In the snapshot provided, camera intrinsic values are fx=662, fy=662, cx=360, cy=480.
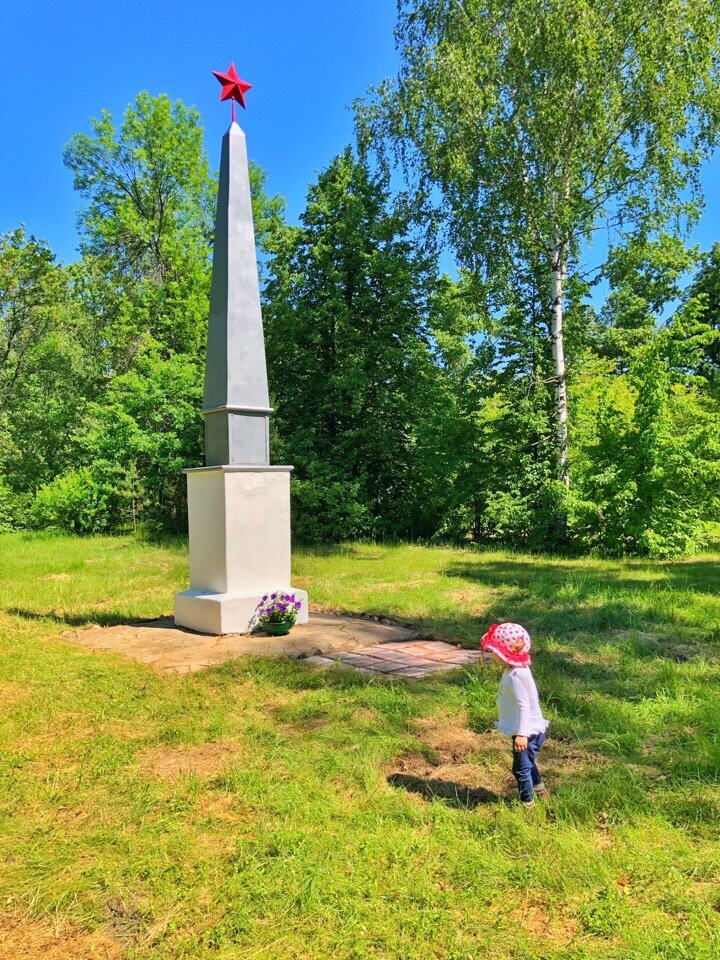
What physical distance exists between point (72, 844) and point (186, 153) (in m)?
24.8

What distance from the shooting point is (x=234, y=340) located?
6.52 meters

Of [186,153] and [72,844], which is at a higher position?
[186,153]

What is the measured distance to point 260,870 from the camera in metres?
2.47

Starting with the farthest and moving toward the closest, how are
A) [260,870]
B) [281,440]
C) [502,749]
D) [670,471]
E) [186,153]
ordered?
[186,153]
[281,440]
[670,471]
[502,749]
[260,870]

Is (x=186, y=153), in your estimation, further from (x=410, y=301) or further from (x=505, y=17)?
(x=505, y=17)

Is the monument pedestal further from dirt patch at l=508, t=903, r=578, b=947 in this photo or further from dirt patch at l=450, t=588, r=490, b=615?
dirt patch at l=508, t=903, r=578, b=947

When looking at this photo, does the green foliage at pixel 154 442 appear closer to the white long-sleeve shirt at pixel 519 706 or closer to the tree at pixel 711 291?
the white long-sleeve shirt at pixel 519 706

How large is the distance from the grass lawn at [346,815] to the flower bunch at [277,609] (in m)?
1.06

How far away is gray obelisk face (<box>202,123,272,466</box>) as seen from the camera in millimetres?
6492

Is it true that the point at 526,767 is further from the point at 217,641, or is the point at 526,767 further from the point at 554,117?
the point at 554,117

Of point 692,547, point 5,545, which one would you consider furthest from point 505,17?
point 5,545

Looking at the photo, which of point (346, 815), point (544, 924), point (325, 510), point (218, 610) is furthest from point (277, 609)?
point (325, 510)

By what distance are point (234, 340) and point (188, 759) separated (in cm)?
417

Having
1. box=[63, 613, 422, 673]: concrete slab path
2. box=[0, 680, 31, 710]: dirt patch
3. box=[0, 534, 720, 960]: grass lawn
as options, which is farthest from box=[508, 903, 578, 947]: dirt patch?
box=[0, 680, 31, 710]: dirt patch
